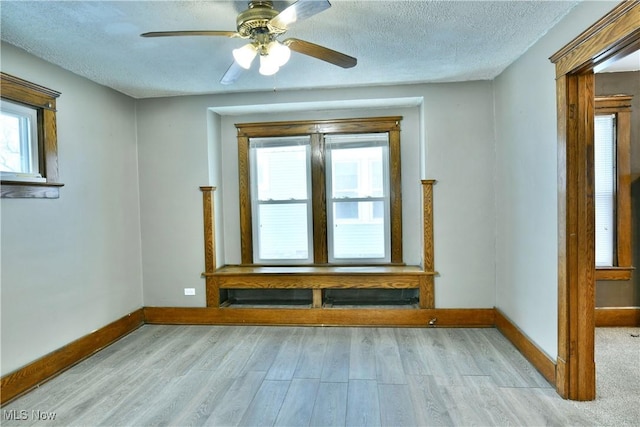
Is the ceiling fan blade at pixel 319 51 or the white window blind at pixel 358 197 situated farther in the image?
the white window blind at pixel 358 197

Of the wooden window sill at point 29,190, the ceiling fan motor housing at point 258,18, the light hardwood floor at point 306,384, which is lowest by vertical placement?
the light hardwood floor at point 306,384

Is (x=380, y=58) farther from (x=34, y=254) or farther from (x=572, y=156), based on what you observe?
(x=34, y=254)

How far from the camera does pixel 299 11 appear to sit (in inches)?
61.5

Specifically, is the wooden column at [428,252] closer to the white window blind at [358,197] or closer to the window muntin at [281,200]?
the white window blind at [358,197]

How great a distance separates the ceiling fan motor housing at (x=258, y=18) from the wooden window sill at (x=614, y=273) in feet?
12.3

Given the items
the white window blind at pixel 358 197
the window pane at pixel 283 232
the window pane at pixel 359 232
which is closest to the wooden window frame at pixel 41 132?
the window pane at pixel 283 232

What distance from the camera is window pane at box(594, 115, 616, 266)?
3.39 metres

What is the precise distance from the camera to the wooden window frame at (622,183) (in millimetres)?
3352

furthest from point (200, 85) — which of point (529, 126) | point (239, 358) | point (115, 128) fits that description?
point (529, 126)

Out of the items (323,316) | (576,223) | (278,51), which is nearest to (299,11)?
(278,51)

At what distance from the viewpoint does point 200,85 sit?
131 inches

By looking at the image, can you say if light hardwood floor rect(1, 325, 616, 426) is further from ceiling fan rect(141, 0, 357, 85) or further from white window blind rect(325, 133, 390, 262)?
ceiling fan rect(141, 0, 357, 85)

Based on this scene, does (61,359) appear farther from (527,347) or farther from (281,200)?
(527,347)

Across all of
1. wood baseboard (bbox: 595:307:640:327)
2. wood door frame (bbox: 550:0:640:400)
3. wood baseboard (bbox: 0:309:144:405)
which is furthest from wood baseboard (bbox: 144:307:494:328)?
wood door frame (bbox: 550:0:640:400)
